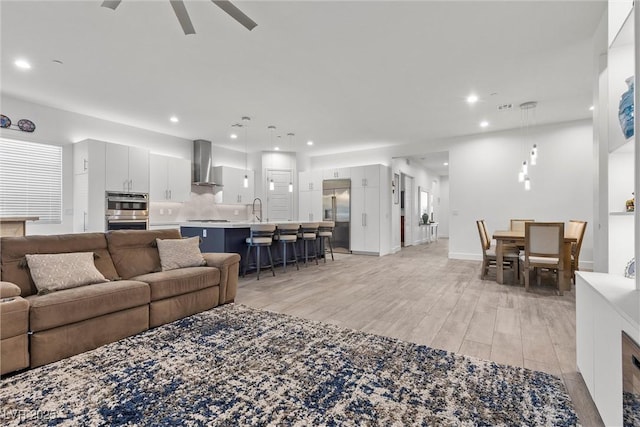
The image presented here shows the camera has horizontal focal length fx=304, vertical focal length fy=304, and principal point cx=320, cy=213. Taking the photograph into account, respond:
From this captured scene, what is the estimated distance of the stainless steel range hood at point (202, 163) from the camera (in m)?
7.50

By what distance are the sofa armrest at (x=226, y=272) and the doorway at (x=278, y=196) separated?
5024 millimetres

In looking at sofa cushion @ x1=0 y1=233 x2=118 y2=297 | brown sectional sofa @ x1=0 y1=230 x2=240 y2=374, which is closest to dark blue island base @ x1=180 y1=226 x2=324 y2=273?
brown sectional sofa @ x1=0 y1=230 x2=240 y2=374

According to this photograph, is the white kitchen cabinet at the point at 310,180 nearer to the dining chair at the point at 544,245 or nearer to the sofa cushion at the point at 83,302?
the dining chair at the point at 544,245

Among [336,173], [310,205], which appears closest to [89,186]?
[310,205]

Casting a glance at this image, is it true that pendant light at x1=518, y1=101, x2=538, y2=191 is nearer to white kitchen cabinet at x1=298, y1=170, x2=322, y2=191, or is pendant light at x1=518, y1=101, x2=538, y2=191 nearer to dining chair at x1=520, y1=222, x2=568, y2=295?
dining chair at x1=520, y1=222, x2=568, y2=295

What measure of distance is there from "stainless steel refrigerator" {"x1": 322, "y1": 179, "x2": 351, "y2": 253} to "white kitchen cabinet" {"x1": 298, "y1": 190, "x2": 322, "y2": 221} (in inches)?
7.0

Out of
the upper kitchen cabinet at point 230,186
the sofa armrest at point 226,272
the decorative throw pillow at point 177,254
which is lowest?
the sofa armrest at point 226,272

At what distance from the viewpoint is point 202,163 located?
7.56 meters

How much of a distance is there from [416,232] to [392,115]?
19.2 feet

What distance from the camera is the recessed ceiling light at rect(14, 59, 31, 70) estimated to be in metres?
3.71

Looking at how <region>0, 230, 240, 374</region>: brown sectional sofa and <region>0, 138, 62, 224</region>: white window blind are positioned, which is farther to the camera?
<region>0, 138, 62, 224</region>: white window blind

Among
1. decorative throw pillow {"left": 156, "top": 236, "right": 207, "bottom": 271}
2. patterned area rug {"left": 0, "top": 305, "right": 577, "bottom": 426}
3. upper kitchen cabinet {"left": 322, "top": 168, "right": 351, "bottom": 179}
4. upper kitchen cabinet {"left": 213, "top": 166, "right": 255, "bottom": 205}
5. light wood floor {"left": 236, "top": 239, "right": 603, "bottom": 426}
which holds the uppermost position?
upper kitchen cabinet {"left": 322, "top": 168, "right": 351, "bottom": 179}

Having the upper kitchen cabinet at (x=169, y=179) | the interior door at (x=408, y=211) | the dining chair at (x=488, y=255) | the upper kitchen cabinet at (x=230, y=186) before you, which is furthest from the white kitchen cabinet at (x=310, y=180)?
the dining chair at (x=488, y=255)

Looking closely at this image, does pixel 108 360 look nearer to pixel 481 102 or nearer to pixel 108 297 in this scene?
pixel 108 297
